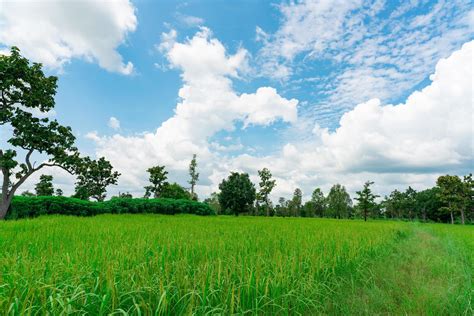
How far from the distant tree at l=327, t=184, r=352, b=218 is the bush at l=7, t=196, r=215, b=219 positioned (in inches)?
1762

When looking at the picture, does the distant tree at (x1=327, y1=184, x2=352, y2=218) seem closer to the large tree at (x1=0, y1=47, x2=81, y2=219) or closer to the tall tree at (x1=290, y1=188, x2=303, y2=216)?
the tall tree at (x1=290, y1=188, x2=303, y2=216)

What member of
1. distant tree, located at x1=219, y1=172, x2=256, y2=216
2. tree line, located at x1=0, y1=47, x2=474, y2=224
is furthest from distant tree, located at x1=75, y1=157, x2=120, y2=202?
distant tree, located at x1=219, y1=172, x2=256, y2=216

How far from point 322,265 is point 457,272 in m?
3.09

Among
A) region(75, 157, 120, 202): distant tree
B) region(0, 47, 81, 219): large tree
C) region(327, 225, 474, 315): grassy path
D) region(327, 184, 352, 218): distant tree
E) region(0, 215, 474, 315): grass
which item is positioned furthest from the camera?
region(327, 184, 352, 218): distant tree

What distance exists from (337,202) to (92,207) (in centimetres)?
5990

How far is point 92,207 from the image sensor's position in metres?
20.3

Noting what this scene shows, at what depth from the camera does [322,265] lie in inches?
162

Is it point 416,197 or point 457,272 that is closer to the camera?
point 457,272

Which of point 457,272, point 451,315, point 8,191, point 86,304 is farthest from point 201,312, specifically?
point 8,191

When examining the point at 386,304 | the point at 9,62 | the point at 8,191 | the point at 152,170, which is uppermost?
the point at 9,62

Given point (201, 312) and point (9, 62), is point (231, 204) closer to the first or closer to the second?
point (9, 62)

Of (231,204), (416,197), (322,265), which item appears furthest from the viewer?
(416,197)

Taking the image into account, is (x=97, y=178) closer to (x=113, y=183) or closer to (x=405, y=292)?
(x=113, y=183)

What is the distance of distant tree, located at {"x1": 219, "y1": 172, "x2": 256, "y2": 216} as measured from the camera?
45.0 metres
